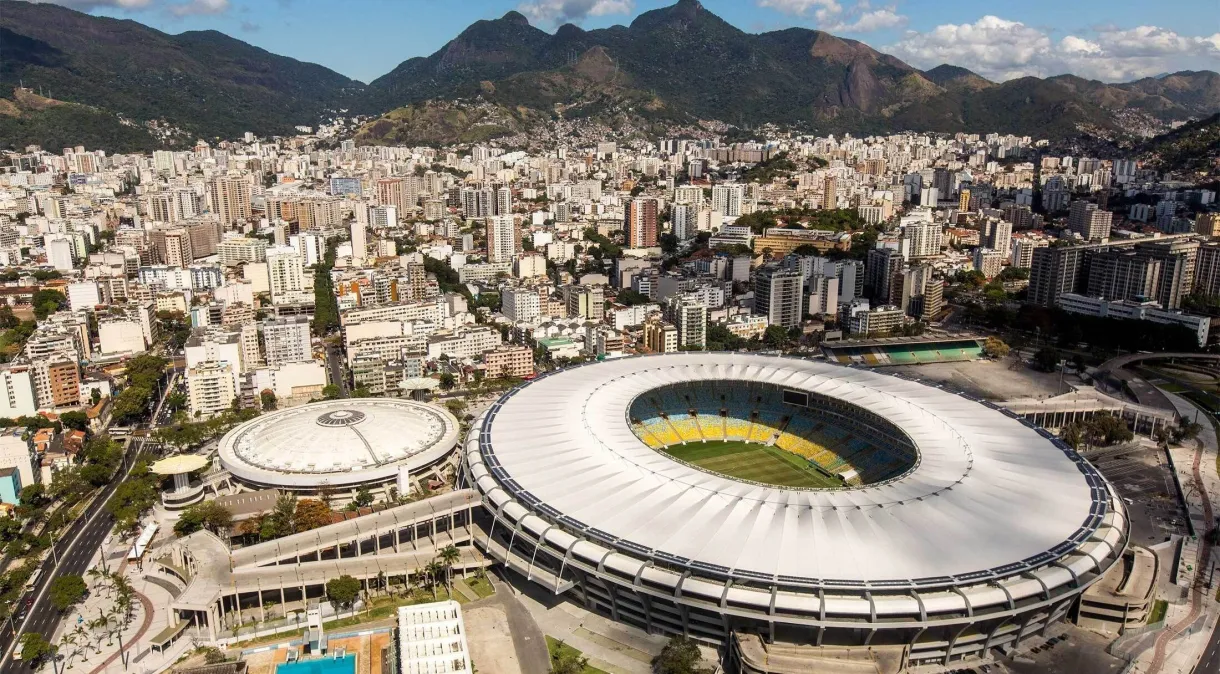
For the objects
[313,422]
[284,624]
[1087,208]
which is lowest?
[284,624]

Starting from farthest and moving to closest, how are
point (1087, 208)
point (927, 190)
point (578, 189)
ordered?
1. point (578, 189)
2. point (927, 190)
3. point (1087, 208)

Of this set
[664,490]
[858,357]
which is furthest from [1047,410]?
[664,490]

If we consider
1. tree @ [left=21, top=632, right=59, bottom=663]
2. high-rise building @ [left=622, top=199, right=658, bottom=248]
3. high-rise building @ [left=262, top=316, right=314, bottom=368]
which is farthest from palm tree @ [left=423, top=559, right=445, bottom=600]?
high-rise building @ [left=622, top=199, right=658, bottom=248]

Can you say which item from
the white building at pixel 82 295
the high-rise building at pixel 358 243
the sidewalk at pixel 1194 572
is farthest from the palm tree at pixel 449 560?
the high-rise building at pixel 358 243

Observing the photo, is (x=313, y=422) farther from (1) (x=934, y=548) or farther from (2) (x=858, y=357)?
(2) (x=858, y=357)

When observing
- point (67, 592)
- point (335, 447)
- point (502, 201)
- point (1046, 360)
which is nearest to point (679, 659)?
point (335, 447)

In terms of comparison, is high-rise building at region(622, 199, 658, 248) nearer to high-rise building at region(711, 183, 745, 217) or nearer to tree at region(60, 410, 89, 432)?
high-rise building at region(711, 183, 745, 217)
